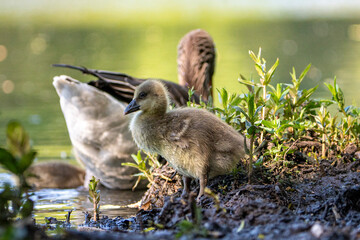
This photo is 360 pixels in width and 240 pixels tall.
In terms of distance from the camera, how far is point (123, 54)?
2083cm

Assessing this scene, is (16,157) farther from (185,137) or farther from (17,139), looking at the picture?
(185,137)

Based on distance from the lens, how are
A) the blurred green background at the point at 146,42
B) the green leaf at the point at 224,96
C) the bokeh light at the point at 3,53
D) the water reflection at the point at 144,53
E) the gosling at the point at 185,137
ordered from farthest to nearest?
the bokeh light at the point at 3,53
the blurred green background at the point at 146,42
the water reflection at the point at 144,53
the green leaf at the point at 224,96
the gosling at the point at 185,137

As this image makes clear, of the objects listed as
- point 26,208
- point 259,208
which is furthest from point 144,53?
point 26,208

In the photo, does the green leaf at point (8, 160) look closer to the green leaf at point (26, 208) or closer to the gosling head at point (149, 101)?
the green leaf at point (26, 208)

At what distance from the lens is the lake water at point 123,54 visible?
9.80 meters

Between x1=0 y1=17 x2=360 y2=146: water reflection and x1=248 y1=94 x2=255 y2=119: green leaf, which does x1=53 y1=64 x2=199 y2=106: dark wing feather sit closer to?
x1=0 y1=17 x2=360 y2=146: water reflection

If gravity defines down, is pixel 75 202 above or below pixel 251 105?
below

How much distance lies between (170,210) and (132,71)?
1255 cm

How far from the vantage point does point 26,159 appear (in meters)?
3.07

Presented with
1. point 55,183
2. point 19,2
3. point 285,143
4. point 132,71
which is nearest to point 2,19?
point 19,2

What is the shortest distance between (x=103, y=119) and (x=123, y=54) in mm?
13773

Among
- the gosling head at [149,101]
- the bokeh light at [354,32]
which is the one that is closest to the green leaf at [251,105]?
the gosling head at [149,101]

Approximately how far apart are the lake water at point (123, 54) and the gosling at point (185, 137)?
1509mm

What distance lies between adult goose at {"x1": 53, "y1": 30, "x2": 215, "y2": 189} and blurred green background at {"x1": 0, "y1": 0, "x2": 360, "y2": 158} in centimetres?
181
